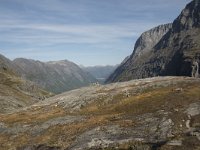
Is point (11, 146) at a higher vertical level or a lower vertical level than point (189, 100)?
lower

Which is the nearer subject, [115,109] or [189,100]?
[189,100]

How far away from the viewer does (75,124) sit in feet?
227

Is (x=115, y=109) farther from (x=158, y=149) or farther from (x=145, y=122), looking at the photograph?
(x=158, y=149)

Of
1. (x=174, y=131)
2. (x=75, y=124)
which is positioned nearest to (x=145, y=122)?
(x=174, y=131)

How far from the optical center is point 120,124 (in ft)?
197

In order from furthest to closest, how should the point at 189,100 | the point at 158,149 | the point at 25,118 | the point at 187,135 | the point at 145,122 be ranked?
the point at 25,118, the point at 189,100, the point at 145,122, the point at 187,135, the point at 158,149

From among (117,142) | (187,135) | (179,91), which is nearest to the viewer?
(187,135)

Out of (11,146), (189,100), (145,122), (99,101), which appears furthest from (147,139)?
(99,101)

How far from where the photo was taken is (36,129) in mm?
72938

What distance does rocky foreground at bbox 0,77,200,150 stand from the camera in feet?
163

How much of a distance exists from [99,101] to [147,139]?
4234cm

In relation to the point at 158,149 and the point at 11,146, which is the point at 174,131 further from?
the point at 11,146

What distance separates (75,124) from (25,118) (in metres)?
24.5

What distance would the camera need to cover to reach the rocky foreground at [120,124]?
49.6m
